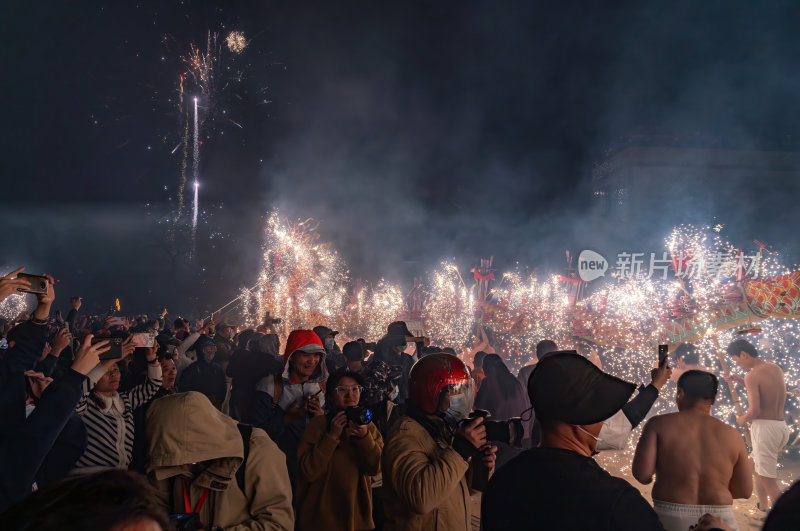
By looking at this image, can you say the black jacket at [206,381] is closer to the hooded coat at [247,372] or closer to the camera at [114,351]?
the hooded coat at [247,372]

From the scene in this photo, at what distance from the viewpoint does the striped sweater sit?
2.75 metres

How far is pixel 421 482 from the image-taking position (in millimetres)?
2100

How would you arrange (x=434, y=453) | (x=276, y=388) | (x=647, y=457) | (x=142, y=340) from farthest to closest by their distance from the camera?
(x=276, y=388) → (x=142, y=340) → (x=647, y=457) → (x=434, y=453)

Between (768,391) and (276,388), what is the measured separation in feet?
18.5

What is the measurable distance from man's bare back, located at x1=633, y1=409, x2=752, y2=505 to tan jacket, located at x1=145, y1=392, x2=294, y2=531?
8.29 feet

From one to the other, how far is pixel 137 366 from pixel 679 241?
92.5 ft

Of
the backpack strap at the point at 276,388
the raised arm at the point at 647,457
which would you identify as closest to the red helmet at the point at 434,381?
the backpack strap at the point at 276,388

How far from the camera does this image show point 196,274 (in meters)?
42.2

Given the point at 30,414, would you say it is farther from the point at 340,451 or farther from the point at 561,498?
the point at 561,498

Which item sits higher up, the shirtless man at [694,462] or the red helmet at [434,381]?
the red helmet at [434,381]

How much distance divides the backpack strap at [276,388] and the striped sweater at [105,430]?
3.09ft

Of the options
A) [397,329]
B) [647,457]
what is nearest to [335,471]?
[647,457]

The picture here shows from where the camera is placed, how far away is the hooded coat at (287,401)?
3.29 m

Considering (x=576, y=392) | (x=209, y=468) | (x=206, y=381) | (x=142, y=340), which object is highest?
(x=576, y=392)
